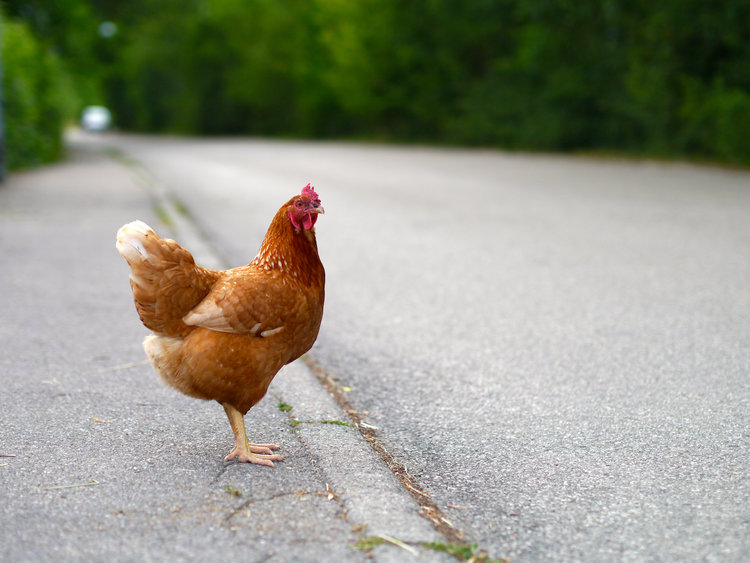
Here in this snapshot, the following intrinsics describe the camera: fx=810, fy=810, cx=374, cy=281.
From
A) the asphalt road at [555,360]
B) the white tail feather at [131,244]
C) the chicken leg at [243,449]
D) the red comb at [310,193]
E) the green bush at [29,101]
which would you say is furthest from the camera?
the green bush at [29,101]

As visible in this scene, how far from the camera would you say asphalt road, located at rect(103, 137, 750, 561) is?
2.98 m

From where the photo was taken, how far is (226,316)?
3.27m

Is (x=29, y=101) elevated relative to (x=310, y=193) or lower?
lower

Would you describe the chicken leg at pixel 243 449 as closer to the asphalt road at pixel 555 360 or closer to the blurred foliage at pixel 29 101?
the asphalt road at pixel 555 360

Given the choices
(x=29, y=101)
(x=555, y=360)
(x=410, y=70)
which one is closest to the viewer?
(x=555, y=360)

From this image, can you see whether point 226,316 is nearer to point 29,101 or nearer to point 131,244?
point 131,244

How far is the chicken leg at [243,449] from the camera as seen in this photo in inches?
132

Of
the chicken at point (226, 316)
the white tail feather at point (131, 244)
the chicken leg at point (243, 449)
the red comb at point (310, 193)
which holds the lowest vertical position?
the chicken leg at point (243, 449)

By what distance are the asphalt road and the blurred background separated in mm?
7914

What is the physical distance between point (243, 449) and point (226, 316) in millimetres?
571

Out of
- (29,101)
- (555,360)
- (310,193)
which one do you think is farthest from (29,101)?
(310,193)

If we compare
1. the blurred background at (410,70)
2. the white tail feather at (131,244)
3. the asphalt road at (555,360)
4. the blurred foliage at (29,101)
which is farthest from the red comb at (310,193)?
the blurred background at (410,70)

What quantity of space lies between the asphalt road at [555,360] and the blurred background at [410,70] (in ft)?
26.0

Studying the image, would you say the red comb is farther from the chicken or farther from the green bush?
the green bush
